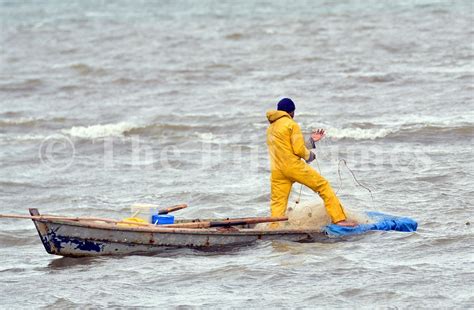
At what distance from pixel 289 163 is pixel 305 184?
31 centimetres

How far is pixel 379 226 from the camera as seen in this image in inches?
471

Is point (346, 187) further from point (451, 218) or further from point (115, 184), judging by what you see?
point (115, 184)

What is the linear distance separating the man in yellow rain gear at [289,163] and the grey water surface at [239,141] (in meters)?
0.48

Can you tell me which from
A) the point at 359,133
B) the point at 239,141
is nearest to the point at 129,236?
the point at 239,141

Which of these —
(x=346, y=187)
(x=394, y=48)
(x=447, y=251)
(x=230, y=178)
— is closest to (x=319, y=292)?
(x=447, y=251)

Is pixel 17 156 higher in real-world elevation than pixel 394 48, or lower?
lower

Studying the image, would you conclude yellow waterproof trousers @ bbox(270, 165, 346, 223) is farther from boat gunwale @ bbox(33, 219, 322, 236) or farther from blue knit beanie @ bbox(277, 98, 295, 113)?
blue knit beanie @ bbox(277, 98, 295, 113)

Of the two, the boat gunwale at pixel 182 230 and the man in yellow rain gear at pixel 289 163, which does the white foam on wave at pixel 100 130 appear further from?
the boat gunwale at pixel 182 230

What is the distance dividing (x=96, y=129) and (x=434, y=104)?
21.5 feet

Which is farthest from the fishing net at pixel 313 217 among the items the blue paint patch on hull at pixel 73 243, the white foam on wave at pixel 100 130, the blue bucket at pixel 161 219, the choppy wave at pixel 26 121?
the choppy wave at pixel 26 121

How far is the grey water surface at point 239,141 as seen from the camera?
1031 cm

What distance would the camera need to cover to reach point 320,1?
42.4 meters

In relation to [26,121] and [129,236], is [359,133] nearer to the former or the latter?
[26,121]

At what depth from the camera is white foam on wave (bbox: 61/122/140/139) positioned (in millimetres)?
20250
